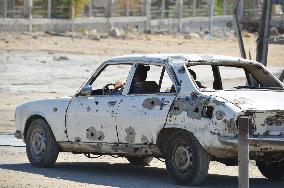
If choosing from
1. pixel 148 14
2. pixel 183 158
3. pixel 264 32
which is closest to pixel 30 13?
pixel 148 14

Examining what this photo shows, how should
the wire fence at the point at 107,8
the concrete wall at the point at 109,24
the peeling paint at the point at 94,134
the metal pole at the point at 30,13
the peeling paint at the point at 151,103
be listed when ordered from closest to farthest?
1. the peeling paint at the point at 151,103
2. the peeling paint at the point at 94,134
3. the concrete wall at the point at 109,24
4. the metal pole at the point at 30,13
5. the wire fence at the point at 107,8

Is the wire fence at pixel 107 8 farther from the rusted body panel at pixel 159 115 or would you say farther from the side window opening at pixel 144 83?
the side window opening at pixel 144 83

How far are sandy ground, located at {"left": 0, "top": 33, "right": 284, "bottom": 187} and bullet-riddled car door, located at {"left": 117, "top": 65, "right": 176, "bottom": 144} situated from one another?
55 centimetres

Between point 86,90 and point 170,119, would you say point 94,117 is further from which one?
point 170,119

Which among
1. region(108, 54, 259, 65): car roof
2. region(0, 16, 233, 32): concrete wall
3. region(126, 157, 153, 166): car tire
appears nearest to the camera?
region(108, 54, 259, 65): car roof

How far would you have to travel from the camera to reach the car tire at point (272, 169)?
14648mm

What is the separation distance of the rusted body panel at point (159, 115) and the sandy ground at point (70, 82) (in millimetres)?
472

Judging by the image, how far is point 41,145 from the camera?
51.5ft

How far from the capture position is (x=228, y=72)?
28375mm

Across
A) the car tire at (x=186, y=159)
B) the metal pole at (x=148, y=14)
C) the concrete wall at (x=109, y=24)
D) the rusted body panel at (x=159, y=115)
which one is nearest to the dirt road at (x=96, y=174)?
the car tire at (x=186, y=159)

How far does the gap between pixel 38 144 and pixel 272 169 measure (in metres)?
3.11

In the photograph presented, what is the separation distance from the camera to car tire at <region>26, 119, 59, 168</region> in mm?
15547

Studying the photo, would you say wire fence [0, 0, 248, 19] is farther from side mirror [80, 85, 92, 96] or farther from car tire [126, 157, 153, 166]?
side mirror [80, 85, 92, 96]

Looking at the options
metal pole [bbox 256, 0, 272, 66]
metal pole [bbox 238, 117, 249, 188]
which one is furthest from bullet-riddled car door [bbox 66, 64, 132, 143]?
metal pole [bbox 256, 0, 272, 66]
